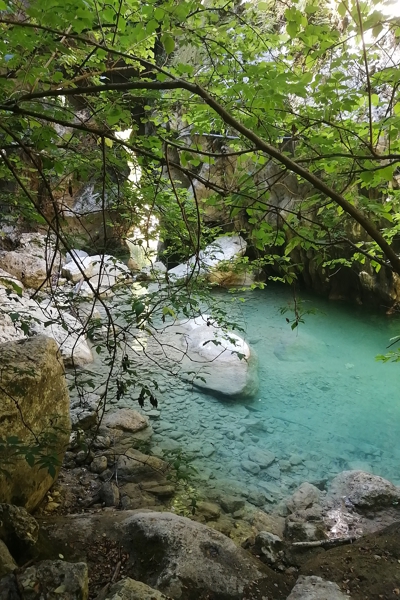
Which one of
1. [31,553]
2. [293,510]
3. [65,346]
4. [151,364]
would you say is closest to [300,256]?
[151,364]

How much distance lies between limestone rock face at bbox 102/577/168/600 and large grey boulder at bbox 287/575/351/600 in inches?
42.3

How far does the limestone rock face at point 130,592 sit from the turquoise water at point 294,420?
96.6 inches

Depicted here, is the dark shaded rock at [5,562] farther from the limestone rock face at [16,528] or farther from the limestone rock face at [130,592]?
the limestone rock face at [130,592]

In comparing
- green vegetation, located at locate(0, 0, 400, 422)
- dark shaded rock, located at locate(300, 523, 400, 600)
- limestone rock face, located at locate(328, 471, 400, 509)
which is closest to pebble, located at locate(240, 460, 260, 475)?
limestone rock face, located at locate(328, 471, 400, 509)

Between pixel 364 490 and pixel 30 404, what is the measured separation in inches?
155

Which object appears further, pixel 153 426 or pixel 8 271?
pixel 8 271

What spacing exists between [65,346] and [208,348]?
265cm

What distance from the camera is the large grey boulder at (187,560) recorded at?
8.05 feet

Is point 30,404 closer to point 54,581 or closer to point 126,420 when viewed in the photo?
point 54,581

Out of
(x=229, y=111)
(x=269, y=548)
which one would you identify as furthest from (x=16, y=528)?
(x=229, y=111)

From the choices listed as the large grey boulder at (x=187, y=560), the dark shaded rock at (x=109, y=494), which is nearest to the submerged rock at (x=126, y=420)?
the dark shaded rock at (x=109, y=494)

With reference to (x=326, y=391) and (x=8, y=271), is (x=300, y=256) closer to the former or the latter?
(x=326, y=391)

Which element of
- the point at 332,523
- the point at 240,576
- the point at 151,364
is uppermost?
the point at 151,364

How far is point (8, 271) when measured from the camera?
10.8 m
